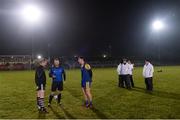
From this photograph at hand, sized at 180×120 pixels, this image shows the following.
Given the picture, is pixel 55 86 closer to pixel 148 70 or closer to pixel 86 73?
pixel 86 73

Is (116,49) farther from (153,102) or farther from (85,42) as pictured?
(153,102)

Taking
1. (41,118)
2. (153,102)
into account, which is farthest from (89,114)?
(153,102)

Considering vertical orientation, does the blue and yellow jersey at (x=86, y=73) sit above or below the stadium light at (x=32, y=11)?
below

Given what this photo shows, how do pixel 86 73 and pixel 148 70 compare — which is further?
pixel 148 70

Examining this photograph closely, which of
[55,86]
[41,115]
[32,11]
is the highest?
[32,11]

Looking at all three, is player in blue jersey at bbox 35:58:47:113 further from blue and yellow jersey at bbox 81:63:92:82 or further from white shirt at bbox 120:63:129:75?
white shirt at bbox 120:63:129:75

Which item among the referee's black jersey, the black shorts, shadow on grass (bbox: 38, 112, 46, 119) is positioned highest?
the referee's black jersey

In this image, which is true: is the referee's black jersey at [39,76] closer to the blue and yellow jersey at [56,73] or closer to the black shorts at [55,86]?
the blue and yellow jersey at [56,73]

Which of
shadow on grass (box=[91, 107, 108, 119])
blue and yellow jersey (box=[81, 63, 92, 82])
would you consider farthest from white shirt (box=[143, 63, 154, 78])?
shadow on grass (box=[91, 107, 108, 119])

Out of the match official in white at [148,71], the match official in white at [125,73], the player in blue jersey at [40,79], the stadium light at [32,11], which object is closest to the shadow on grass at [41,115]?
the player in blue jersey at [40,79]

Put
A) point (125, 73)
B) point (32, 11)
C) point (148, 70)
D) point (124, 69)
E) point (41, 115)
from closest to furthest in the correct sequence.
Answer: point (41, 115)
point (148, 70)
point (125, 73)
point (124, 69)
point (32, 11)

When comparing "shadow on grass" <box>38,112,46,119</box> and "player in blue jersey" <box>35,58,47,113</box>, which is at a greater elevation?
"player in blue jersey" <box>35,58,47,113</box>

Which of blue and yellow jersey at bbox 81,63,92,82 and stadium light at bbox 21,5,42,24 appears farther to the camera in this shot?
stadium light at bbox 21,5,42,24

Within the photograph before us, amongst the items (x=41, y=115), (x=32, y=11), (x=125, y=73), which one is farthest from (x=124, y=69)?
(x=32, y=11)
